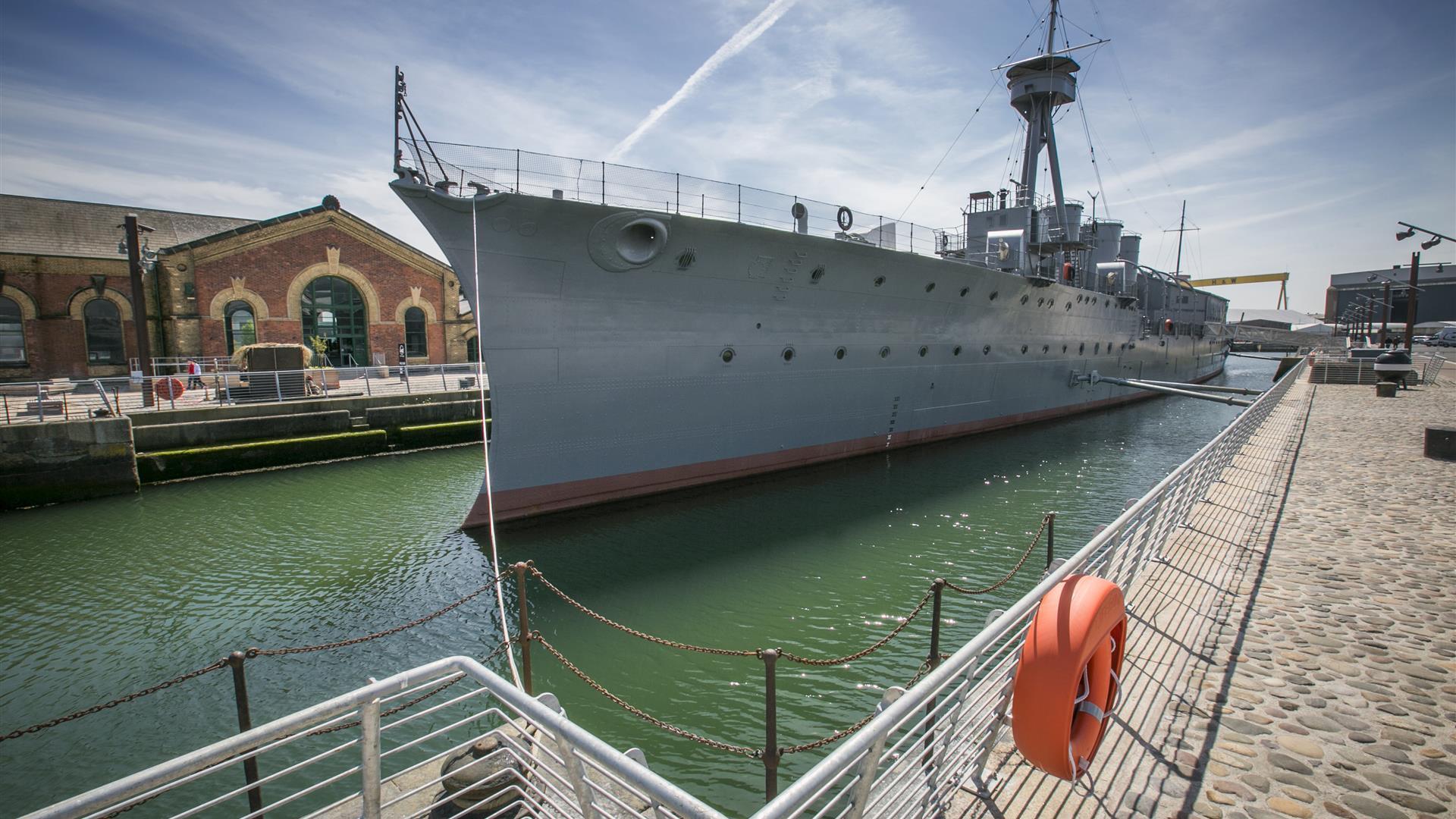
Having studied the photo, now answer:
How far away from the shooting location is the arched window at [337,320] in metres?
24.1

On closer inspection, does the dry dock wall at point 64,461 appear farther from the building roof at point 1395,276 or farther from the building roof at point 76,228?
the building roof at point 1395,276

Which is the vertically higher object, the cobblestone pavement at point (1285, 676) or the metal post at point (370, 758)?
the metal post at point (370, 758)

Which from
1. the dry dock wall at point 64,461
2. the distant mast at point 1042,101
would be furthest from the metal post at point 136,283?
the distant mast at point 1042,101

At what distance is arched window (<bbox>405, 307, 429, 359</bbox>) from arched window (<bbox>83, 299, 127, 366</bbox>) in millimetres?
9324

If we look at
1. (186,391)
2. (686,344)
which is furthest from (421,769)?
(186,391)

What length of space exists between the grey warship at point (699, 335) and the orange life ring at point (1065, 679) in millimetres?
7738

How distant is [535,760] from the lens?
261 centimetres

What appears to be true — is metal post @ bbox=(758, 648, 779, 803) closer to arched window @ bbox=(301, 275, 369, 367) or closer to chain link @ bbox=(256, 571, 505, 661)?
chain link @ bbox=(256, 571, 505, 661)

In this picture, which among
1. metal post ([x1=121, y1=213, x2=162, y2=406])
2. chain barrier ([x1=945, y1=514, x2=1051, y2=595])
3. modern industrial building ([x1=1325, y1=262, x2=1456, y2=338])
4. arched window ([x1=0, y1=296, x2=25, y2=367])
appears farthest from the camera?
modern industrial building ([x1=1325, y1=262, x2=1456, y2=338])

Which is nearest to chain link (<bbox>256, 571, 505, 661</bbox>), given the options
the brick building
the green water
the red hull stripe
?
the green water

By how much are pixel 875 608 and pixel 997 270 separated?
1043 cm

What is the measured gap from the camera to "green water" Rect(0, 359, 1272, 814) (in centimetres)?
511

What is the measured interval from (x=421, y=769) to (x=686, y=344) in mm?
7522

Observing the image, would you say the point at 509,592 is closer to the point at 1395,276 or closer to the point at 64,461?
the point at 64,461
